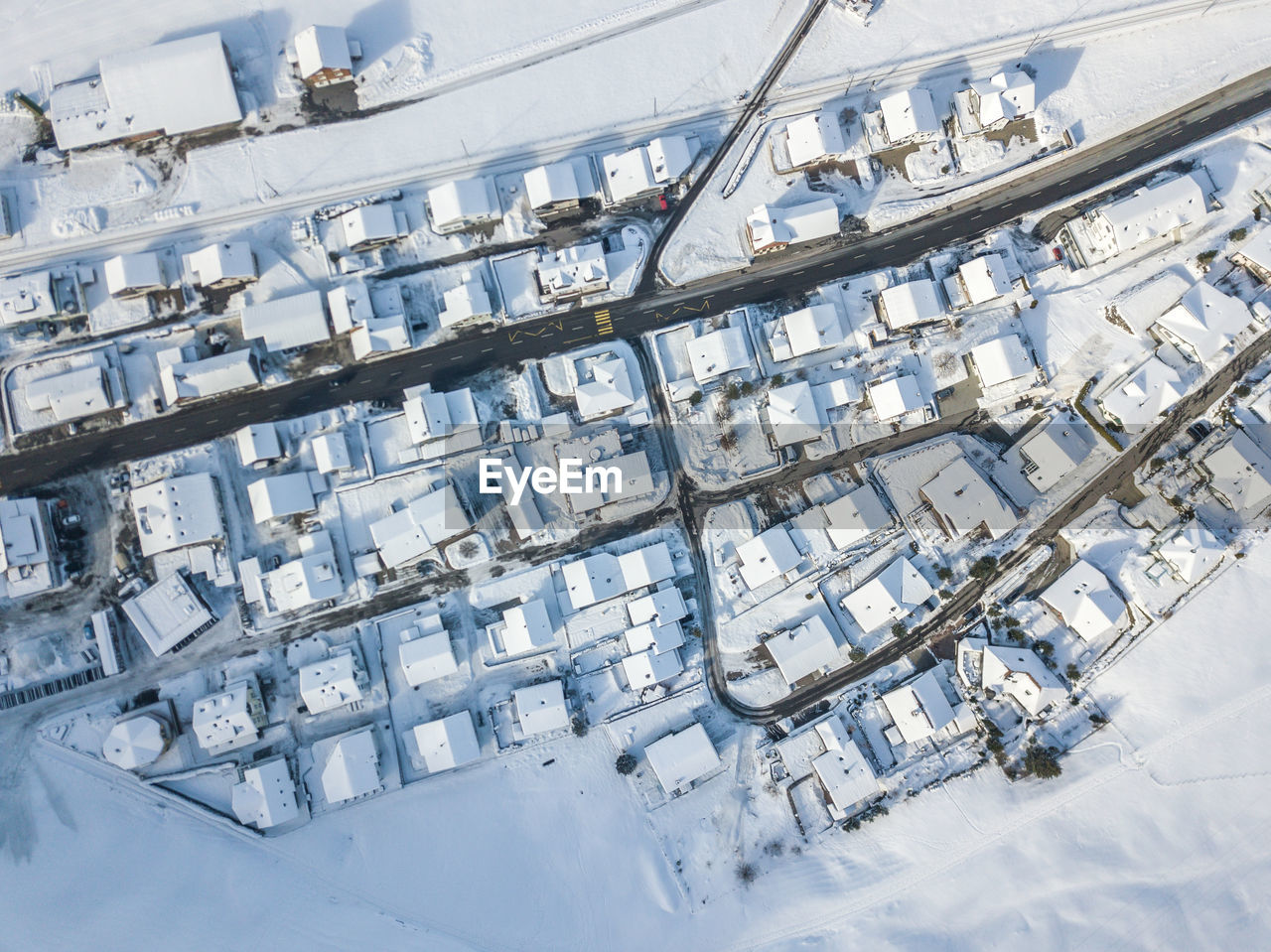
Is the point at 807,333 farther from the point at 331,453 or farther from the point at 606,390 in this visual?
the point at 331,453

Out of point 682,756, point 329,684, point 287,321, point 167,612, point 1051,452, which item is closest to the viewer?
point 329,684

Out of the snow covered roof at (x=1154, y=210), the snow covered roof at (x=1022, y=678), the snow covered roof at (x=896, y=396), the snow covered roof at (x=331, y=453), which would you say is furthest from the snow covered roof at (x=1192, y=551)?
the snow covered roof at (x=331, y=453)

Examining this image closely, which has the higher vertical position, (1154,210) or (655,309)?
(655,309)

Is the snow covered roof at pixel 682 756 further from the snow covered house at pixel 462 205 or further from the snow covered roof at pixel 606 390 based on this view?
the snow covered house at pixel 462 205

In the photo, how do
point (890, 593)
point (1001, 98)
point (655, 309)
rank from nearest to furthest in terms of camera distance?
point (890, 593) → point (1001, 98) → point (655, 309)

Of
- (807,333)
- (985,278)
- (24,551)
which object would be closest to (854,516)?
(807,333)

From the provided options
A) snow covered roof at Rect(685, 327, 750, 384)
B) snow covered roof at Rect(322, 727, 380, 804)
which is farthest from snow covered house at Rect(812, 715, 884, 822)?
snow covered roof at Rect(322, 727, 380, 804)

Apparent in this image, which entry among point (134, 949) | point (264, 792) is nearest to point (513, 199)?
point (264, 792)

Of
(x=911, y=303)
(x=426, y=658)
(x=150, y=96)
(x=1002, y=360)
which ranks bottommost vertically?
(x=426, y=658)
